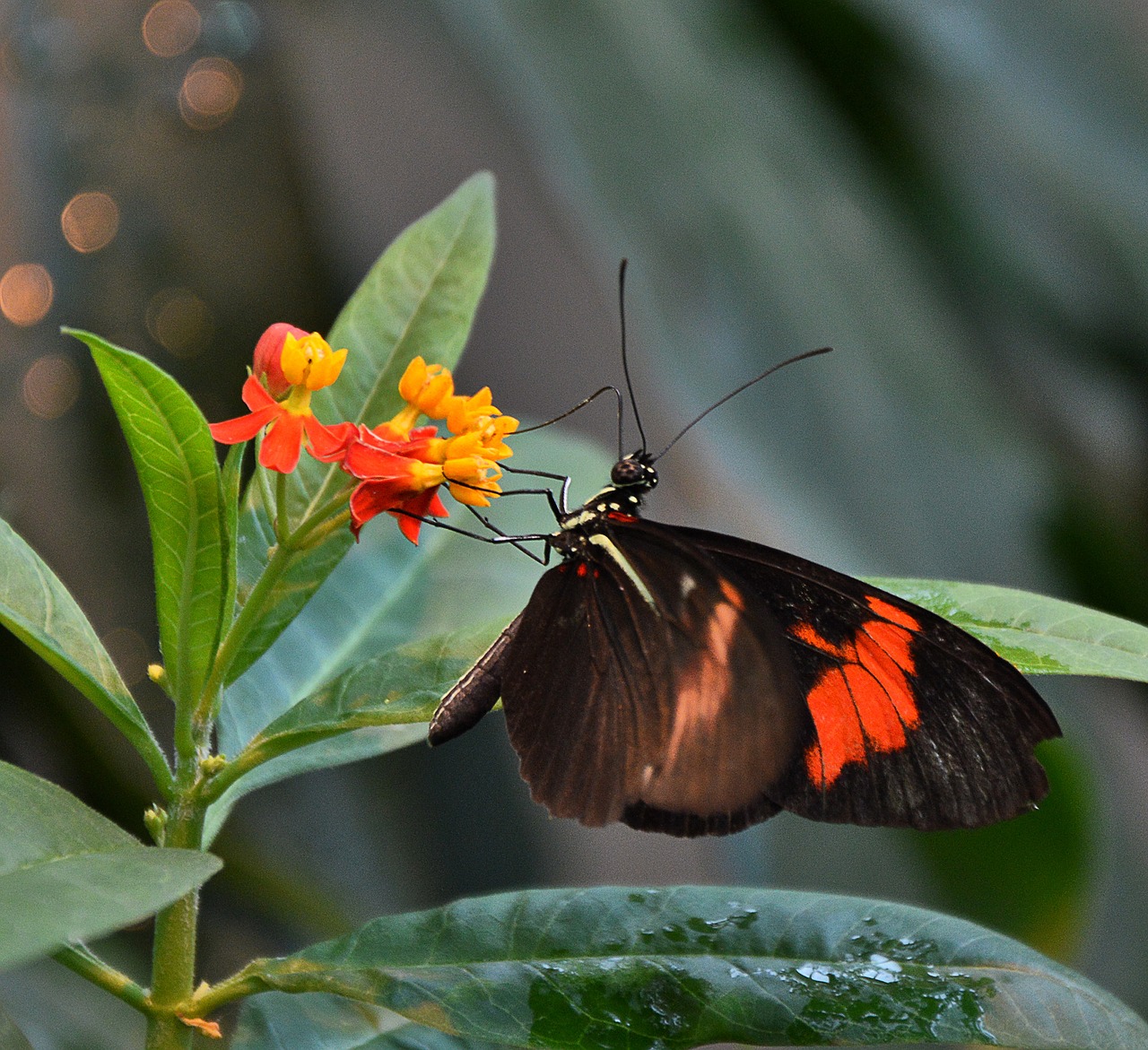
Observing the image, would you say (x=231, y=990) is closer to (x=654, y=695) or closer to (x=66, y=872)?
(x=66, y=872)

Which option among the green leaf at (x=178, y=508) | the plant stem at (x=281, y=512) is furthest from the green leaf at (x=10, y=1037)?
the plant stem at (x=281, y=512)

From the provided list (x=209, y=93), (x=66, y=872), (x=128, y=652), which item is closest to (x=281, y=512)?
(x=66, y=872)

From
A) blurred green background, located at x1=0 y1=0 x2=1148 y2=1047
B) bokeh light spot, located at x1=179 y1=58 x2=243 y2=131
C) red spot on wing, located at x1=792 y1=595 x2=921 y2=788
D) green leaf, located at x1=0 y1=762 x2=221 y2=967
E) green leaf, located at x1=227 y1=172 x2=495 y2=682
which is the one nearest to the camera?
green leaf, located at x1=0 y1=762 x2=221 y2=967

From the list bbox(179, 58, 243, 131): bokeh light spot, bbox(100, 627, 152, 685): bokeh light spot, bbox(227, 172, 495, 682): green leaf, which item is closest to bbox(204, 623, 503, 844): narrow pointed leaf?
bbox(227, 172, 495, 682): green leaf

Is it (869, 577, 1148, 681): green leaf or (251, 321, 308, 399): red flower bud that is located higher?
(251, 321, 308, 399): red flower bud

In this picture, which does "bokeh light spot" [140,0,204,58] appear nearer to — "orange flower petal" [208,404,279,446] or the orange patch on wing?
"orange flower petal" [208,404,279,446]

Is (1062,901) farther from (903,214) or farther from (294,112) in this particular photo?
(294,112)
